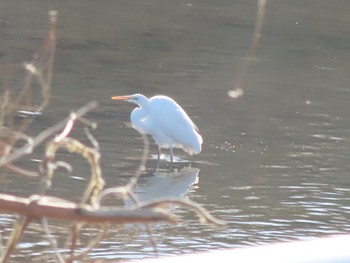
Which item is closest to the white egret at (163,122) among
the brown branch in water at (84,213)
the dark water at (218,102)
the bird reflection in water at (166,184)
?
the dark water at (218,102)

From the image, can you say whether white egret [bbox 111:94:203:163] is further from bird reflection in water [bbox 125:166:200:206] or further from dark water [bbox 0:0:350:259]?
bird reflection in water [bbox 125:166:200:206]

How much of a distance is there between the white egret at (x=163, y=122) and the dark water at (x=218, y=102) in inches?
6.9

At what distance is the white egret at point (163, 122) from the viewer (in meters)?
7.99

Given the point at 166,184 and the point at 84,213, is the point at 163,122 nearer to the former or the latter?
the point at 166,184

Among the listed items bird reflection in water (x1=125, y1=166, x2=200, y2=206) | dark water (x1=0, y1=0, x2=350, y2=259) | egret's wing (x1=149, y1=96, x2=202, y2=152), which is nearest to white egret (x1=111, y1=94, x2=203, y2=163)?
egret's wing (x1=149, y1=96, x2=202, y2=152)

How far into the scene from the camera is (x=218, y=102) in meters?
9.98

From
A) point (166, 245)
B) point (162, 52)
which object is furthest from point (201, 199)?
point (162, 52)

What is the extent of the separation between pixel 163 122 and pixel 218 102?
1.93 metres

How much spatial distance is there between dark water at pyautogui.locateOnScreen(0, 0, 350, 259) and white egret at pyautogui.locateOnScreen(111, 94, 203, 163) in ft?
0.58

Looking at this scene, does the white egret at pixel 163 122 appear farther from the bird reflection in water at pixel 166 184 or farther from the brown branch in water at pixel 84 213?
the brown branch in water at pixel 84 213

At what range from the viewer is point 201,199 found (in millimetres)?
6641

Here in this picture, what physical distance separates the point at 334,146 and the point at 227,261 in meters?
7.29

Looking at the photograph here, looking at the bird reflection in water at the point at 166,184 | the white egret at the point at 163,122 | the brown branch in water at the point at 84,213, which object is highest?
the white egret at the point at 163,122

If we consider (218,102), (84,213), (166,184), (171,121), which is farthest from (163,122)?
(84,213)
